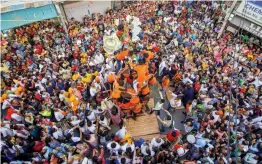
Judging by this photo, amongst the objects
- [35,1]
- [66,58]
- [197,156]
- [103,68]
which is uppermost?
[35,1]

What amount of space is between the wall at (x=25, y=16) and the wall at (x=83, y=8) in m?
1.58

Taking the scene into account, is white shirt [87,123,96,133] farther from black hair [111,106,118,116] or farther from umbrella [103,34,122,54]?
umbrella [103,34,122,54]

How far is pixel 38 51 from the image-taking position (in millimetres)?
10102

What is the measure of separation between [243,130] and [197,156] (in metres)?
1.98

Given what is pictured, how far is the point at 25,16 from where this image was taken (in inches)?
421

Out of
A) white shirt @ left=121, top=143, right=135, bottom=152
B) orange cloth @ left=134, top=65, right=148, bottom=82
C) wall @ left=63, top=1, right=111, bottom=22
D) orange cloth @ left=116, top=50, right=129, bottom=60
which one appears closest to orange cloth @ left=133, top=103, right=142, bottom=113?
orange cloth @ left=134, top=65, right=148, bottom=82

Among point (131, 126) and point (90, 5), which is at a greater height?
point (90, 5)

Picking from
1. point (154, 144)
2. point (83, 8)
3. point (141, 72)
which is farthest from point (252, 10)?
point (83, 8)

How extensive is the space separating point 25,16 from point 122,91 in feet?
23.3

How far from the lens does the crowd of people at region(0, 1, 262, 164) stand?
6.43m

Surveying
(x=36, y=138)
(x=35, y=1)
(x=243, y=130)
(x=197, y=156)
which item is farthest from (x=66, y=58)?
(x=243, y=130)

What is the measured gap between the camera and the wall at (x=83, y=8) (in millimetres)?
12598

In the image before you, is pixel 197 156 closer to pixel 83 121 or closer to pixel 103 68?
pixel 83 121

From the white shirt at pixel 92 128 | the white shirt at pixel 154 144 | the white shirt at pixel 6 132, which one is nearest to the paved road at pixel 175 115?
the white shirt at pixel 154 144
